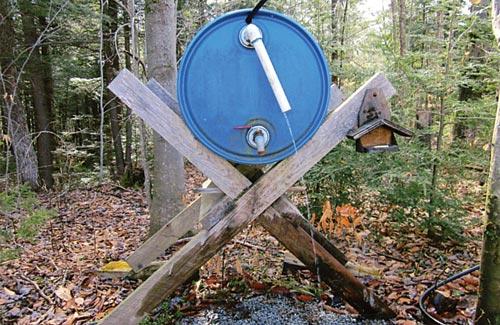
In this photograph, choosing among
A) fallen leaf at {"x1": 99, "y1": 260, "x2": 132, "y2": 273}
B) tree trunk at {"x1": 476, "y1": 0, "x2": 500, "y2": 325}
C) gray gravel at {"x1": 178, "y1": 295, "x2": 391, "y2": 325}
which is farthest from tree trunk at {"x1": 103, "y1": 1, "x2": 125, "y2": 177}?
tree trunk at {"x1": 476, "y1": 0, "x2": 500, "y2": 325}

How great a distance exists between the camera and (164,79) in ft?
12.6

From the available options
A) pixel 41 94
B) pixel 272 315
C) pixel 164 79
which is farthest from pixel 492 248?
pixel 41 94

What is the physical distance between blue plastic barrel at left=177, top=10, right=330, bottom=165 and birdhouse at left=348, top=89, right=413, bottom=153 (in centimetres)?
30

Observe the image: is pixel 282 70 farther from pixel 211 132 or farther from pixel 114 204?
pixel 114 204

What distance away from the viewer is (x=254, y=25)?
6.21ft

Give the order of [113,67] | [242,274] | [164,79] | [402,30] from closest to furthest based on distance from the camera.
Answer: [242,274] < [164,79] < [402,30] < [113,67]

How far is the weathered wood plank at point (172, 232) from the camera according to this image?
3.18 m

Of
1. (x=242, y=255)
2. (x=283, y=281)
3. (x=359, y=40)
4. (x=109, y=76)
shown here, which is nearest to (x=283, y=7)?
(x=359, y=40)

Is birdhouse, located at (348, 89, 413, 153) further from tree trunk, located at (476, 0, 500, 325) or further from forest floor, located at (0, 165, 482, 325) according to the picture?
A: forest floor, located at (0, 165, 482, 325)

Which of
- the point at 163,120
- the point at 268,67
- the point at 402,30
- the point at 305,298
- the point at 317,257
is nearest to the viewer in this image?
the point at 268,67

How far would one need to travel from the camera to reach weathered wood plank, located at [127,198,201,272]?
10.4 feet

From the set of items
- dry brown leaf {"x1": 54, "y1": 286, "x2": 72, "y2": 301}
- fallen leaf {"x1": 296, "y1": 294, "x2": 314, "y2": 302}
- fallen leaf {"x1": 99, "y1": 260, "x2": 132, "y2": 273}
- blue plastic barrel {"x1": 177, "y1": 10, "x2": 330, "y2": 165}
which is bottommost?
dry brown leaf {"x1": 54, "y1": 286, "x2": 72, "y2": 301}

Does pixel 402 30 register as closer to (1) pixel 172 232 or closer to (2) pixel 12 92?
(1) pixel 172 232

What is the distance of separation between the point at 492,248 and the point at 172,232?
7.76 ft
